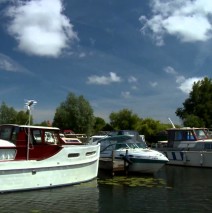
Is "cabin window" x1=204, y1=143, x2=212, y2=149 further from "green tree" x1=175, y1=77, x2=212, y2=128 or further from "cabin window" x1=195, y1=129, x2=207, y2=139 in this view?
"green tree" x1=175, y1=77, x2=212, y2=128

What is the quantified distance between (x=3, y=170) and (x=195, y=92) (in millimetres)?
63516

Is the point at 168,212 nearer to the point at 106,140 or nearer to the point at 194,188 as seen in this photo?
the point at 194,188

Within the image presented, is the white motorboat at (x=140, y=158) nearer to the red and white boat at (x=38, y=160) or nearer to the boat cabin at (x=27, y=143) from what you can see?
the red and white boat at (x=38, y=160)

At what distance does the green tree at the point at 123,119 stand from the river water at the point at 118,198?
70129mm

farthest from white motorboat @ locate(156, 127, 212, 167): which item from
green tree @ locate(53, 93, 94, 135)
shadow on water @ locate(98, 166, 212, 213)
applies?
green tree @ locate(53, 93, 94, 135)

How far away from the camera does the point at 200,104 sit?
3054 inches

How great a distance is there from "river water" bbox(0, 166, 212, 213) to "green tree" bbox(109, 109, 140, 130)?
7013 centimetres

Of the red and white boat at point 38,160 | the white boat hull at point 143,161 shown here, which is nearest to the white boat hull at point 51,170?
the red and white boat at point 38,160

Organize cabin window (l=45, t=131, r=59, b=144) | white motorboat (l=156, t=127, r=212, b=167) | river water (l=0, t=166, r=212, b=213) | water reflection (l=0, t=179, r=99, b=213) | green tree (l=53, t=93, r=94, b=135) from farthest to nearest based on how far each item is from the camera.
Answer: green tree (l=53, t=93, r=94, b=135), white motorboat (l=156, t=127, r=212, b=167), cabin window (l=45, t=131, r=59, b=144), river water (l=0, t=166, r=212, b=213), water reflection (l=0, t=179, r=99, b=213)

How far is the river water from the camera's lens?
17.5 meters

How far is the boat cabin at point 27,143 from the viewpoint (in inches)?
825

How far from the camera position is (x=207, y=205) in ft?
61.1

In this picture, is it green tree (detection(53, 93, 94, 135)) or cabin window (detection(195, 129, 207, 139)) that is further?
green tree (detection(53, 93, 94, 135))

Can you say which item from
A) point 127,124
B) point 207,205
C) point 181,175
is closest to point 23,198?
point 207,205
